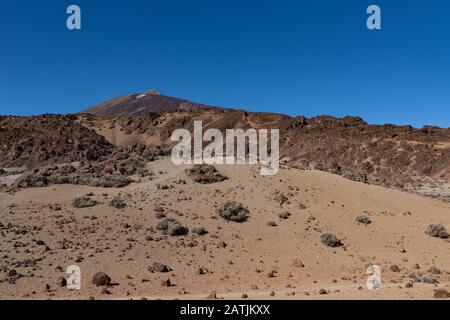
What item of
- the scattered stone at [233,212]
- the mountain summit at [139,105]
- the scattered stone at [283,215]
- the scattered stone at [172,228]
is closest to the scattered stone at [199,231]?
the scattered stone at [172,228]

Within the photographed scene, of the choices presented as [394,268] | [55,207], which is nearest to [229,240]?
[394,268]

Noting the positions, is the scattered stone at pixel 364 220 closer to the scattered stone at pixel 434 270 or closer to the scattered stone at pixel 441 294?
the scattered stone at pixel 434 270

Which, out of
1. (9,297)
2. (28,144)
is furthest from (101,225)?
(28,144)

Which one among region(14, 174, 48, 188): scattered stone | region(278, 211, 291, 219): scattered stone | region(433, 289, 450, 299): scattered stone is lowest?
region(433, 289, 450, 299): scattered stone

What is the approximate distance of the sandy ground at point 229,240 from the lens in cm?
1599

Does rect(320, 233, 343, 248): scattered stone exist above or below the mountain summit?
below

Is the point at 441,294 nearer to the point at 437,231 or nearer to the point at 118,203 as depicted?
the point at 437,231

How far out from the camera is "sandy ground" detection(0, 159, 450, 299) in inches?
630

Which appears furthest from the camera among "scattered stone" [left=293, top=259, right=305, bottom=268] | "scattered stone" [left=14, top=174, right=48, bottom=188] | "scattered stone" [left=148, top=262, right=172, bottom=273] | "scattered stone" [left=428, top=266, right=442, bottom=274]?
"scattered stone" [left=14, top=174, right=48, bottom=188]

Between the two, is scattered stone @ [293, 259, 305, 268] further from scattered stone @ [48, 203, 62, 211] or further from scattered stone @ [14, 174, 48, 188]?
scattered stone @ [14, 174, 48, 188]

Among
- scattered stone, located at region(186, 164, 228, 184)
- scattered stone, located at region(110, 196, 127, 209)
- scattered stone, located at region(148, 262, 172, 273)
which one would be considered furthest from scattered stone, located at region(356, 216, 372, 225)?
scattered stone, located at region(110, 196, 127, 209)
